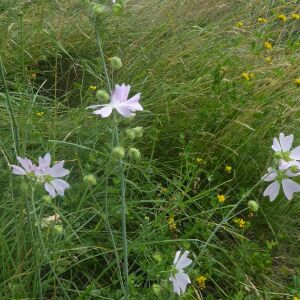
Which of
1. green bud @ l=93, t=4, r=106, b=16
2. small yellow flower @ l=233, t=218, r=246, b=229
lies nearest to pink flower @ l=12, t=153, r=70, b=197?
green bud @ l=93, t=4, r=106, b=16

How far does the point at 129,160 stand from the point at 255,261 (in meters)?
0.60

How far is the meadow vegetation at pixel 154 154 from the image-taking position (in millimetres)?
1700

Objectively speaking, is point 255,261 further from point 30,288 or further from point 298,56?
point 298,56

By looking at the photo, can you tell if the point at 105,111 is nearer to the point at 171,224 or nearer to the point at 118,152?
the point at 118,152

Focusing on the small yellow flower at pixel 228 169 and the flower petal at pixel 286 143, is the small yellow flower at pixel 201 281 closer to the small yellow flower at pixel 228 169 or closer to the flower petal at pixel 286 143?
the small yellow flower at pixel 228 169

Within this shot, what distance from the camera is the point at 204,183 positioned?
2.37 meters

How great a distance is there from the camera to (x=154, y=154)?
2439 mm

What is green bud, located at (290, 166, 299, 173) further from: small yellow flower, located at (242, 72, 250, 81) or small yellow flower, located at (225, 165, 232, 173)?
small yellow flower, located at (242, 72, 250, 81)

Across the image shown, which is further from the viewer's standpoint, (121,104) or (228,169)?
(228,169)

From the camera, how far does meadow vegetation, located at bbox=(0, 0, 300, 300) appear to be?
1700 millimetres

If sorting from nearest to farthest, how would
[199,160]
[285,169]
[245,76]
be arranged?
1. [285,169]
2. [199,160]
3. [245,76]

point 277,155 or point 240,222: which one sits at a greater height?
point 277,155

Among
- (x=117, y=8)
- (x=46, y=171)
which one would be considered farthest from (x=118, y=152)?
(x=117, y=8)

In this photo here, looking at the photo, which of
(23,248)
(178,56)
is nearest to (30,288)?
(23,248)
